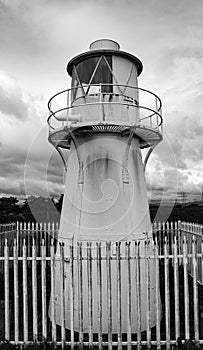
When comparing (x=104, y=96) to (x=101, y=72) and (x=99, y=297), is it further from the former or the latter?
(x=99, y=297)

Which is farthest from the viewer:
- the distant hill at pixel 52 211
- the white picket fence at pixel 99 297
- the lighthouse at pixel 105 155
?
the distant hill at pixel 52 211

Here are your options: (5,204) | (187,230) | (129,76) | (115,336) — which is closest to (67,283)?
(115,336)

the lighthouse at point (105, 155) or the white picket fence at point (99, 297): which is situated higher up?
the lighthouse at point (105, 155)

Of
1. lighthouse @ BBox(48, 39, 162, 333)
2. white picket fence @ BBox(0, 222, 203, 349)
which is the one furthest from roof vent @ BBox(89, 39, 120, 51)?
white picket fence @ BBox(0, 222, 203, 349)

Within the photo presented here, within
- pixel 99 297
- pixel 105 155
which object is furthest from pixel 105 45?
pixel 99 297

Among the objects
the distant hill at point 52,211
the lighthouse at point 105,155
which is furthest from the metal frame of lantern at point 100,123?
the distant hill at point 52,211

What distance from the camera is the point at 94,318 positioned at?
8.01m

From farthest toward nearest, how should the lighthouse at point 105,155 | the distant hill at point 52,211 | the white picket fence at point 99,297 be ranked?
the distant hill at point 52,211 → the lighthouse at point 105,155 → the white picket fence at point 99,297

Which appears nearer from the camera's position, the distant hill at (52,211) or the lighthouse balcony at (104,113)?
the lighthouse balcony at (104,113)

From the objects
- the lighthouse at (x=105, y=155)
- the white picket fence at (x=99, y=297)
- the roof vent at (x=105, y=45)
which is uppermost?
the roof vent at (x=105, y=45)

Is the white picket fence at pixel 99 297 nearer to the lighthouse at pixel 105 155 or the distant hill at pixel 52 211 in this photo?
the lighthouse at pixel 105 155

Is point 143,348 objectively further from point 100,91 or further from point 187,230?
point 187,230

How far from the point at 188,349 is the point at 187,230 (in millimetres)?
7861

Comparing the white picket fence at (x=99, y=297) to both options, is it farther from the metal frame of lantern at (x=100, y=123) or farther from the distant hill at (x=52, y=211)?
the distant hill at (x=52, y=211)
